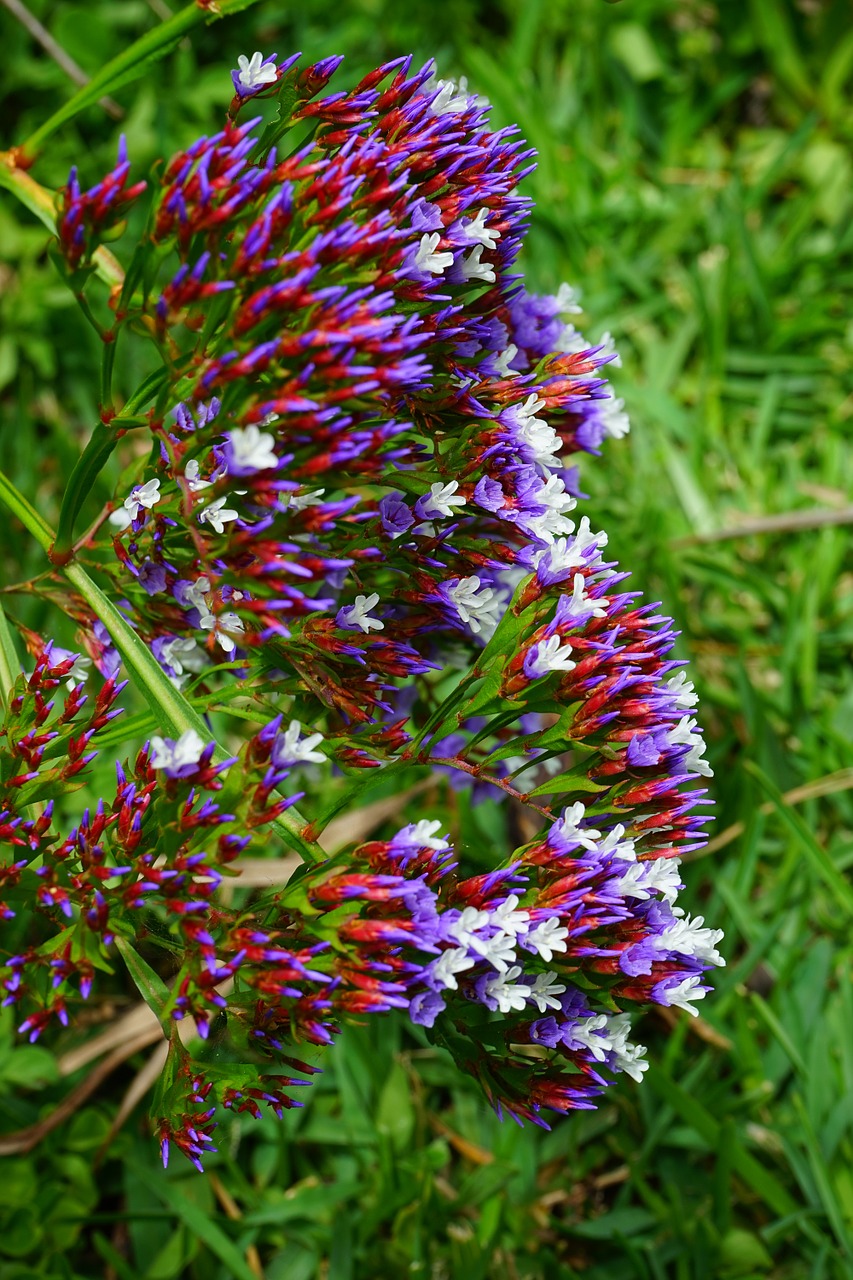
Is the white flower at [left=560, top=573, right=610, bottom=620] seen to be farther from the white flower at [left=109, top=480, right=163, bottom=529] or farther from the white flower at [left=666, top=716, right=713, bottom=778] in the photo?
the white flower at [left=109, top=480, right=163, bottom=529]

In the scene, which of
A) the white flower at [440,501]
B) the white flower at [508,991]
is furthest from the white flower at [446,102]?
the white flower at [508,991]

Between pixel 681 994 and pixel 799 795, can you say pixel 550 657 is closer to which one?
pixel 681 994

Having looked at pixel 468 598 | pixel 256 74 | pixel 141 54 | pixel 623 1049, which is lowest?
pixel 623 1049

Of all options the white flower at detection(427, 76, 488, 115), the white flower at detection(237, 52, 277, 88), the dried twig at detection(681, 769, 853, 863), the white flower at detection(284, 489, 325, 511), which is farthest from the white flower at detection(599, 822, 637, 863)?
the dried twig at detection(681, 769, 853, 863)

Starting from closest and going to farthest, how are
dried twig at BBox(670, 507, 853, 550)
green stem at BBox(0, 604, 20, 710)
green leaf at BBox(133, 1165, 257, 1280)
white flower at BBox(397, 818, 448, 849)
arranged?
white flower at BBox(397, 818, 448, 849), green stem at BBox(0, 604, 20, 710), green leaf at BBox(133, 1165, 257, 1280), dried twig at BBox(670, 507, 853, 550)

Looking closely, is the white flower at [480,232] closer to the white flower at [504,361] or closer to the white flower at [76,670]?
the white flower at [504,361]

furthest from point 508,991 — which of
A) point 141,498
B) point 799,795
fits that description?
point 799,795

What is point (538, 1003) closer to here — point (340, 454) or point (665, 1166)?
point (340, 454)
